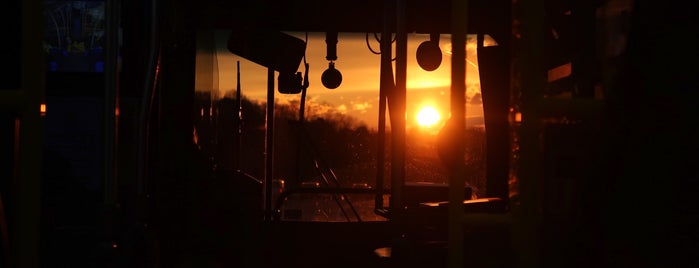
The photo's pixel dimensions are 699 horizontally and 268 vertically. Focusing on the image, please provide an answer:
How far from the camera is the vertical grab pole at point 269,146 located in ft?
19.5

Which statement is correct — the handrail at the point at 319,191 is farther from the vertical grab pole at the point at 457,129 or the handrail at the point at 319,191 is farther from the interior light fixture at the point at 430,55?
the vertical grab pole at the point at 457,129

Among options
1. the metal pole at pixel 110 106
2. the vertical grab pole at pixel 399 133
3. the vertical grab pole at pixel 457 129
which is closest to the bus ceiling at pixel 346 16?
the vertical grab pole at pixel 399 133

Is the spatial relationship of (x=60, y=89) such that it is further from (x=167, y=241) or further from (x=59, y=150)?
(x=167, y=241)

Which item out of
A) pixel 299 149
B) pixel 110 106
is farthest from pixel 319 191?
pixel 110 106

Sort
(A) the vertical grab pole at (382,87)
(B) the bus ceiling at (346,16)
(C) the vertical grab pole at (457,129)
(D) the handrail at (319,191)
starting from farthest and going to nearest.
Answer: (D) the handrail at (319,191) < (B) the bus ceiling at (346,16) < (A) the vertical grab pole at (382,87) < (C) the vertical grab pole at (457,129)

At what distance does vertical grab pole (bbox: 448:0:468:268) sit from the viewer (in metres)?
2.10

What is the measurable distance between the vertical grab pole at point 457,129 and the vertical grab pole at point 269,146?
3839mm

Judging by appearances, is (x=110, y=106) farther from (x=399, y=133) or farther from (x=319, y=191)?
(x=319, y=191)

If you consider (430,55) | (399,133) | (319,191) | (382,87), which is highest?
(430,55)

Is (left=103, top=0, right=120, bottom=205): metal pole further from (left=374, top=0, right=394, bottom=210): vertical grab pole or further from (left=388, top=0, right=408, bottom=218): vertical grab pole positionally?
(left=374, top=0, right=394, bottom=210): vertical grab pole

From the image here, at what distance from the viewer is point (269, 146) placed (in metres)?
6.16

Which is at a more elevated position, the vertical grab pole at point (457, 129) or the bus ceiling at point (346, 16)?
the bus ceiling at point (346, 16)

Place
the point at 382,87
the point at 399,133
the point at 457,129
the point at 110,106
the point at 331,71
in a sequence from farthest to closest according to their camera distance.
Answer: the point at 331,71 < the point at 382,87 < the point at 399,133 < the point at 110,106 < the point at 457,129

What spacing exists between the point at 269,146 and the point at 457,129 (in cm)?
410
